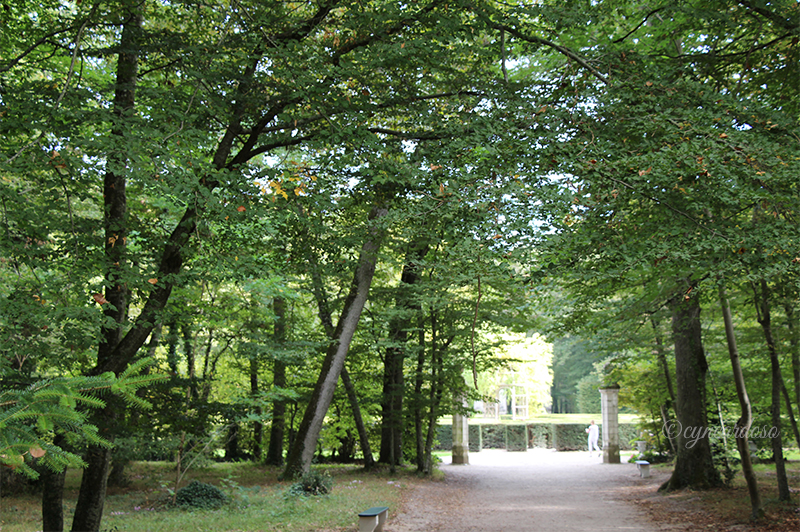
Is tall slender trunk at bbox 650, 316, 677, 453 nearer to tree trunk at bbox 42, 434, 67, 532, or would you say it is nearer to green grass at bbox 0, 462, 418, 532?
green grass at bbox 0, 462, 418, 532

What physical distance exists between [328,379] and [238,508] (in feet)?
11.4

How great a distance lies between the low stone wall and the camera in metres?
29.3

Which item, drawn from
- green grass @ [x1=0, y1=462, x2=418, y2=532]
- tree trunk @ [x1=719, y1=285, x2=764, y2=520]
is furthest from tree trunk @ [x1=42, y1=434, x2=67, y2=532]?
tree trunk @ [x1=719, y1=285, x2=764, y2=520]

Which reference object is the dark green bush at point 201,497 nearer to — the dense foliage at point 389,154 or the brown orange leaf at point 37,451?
the dense foliage at point 389,154

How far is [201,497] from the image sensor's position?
9492 mm

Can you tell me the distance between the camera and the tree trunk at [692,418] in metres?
A: 11.1

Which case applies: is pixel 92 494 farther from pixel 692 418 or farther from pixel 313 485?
pixel 692 418

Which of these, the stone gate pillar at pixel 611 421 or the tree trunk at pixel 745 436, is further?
the stone gate pillar at pixel 611 421

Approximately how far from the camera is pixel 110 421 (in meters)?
6.14

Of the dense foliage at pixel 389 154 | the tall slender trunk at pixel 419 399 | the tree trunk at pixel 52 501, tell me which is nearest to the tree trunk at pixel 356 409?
the tall slender trunk at pixel 419 399

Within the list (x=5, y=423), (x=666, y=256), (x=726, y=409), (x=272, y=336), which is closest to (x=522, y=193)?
(x=666, y=256)

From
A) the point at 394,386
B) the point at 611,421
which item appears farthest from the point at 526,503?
the point at 611,421

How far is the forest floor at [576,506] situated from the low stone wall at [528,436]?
13.5 m

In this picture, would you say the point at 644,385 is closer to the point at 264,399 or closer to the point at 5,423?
the point at 264,399
